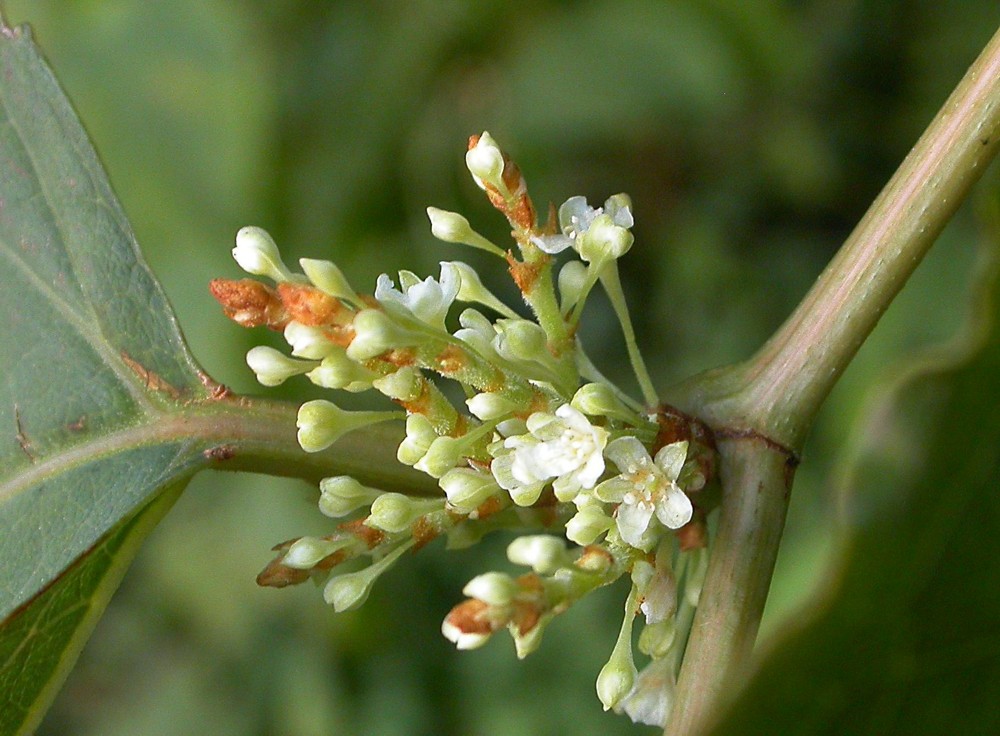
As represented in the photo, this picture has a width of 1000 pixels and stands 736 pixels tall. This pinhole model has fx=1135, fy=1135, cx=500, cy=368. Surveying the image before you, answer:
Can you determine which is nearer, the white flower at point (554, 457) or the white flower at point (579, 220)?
the white flower at point (554, 457)

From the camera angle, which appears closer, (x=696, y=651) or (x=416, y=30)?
(x=696, y=651)

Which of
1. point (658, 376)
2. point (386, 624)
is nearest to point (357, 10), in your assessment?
point (658, 376)

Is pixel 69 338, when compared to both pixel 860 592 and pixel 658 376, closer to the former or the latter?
pixel 860 592

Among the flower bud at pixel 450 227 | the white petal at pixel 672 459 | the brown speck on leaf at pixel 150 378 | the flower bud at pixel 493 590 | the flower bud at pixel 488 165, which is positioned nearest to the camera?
the flower bud at pixel 493 590

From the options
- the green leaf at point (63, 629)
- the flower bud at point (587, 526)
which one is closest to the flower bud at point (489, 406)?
the flower bud at point (587, 526)

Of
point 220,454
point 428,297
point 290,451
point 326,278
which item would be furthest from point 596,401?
point 220,454

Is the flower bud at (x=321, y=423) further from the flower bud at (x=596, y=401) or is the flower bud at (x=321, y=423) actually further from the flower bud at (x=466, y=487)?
the flower bud at (x=596, y=401)
